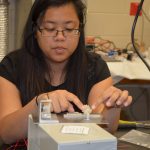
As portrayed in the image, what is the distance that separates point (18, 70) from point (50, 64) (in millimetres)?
129

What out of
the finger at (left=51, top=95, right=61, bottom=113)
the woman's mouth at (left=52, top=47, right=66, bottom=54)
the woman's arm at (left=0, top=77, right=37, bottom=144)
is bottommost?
the woman's arm at (left=0, top=77, right=37, bottom=144)

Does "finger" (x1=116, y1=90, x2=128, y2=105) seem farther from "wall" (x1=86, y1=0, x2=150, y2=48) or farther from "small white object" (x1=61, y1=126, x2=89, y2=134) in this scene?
"wall" (x1=86, y1=0, x2=150, y2=48)

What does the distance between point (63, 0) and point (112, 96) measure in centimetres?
53

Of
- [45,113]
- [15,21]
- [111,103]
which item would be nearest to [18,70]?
[111,103]

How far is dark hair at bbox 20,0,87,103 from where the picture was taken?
1373mm

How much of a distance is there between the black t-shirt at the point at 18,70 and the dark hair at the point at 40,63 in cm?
2

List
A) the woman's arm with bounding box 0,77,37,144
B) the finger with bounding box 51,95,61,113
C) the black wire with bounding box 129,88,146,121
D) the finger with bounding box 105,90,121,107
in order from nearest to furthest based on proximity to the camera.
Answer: the finger with bounding box 51,95,61,113
the finger with bounding box 105,90,121,107
the woman's arm with bounding box 0,77,37,144
the black wire with bounding box 129,88,146,121

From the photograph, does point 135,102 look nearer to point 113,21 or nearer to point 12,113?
point 113,21

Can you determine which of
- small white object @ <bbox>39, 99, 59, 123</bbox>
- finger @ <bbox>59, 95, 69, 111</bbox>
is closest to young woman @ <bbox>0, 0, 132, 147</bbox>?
finger @ <bbox>59, 95, 69, 111</bbox>

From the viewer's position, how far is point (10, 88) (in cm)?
135

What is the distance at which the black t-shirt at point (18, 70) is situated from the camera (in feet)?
4.52

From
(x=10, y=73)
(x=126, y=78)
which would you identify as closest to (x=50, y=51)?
(x=10, y=73)

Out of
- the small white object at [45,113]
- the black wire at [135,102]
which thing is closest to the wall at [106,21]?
the black wire at [135,102]

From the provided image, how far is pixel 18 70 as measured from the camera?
4.60 feet
